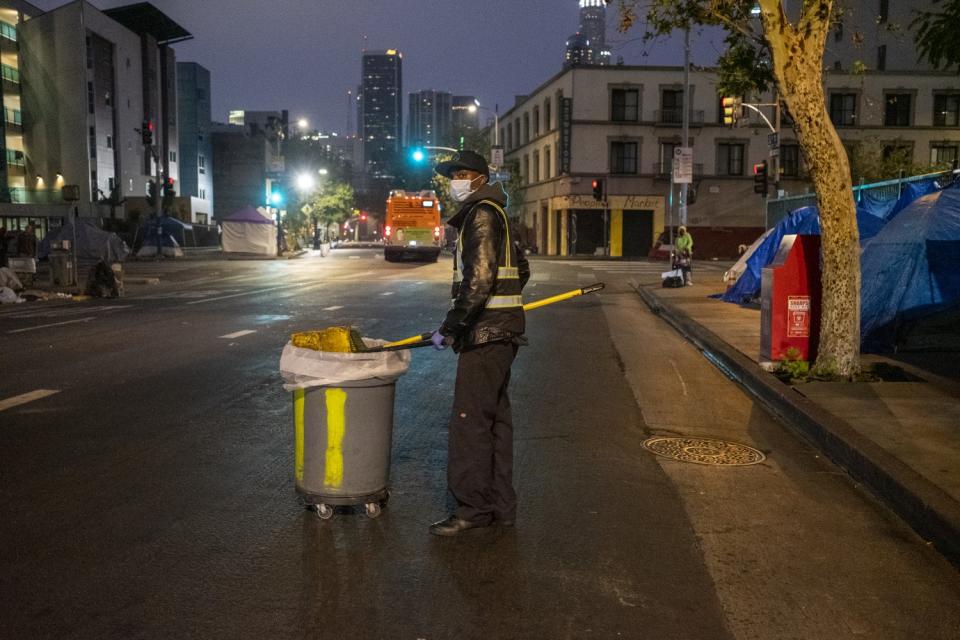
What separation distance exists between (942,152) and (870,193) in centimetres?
4926

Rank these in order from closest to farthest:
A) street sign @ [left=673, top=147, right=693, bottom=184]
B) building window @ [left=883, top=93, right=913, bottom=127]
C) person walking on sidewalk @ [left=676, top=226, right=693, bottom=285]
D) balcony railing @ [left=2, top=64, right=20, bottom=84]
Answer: person walking on sidewalk @ [left=676, top=226, right=693, bottom=285] → street sign @ [left=673, top=147, right=693, bottom=184] → balcony railing @ [left=2, top=64, right=20, bottom=84] → building window @ [left=883, top=93, right=913, bottom=127]

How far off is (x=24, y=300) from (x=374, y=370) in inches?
727

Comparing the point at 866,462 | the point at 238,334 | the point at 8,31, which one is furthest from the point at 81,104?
the point at 866,462

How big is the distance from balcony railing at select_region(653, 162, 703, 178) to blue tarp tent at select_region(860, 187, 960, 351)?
151 feet

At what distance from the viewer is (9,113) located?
5378 centimetres

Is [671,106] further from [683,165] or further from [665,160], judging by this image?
[683,165]

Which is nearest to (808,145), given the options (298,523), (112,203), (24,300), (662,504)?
(662,504)

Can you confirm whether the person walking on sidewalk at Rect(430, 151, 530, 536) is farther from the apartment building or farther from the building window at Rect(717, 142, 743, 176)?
the building window at Rect(717, 142, 743, 176)

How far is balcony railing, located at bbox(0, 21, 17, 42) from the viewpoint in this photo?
53281 mm

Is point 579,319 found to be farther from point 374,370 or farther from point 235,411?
point 374,370

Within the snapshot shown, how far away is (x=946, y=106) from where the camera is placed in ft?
186

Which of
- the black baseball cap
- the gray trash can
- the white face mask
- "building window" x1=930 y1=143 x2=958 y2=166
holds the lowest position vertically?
the gray trash can

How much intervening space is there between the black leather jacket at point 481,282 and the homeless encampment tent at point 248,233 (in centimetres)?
4853

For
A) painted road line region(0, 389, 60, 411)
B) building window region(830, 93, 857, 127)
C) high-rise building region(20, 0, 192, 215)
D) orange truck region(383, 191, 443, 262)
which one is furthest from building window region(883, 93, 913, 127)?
painted road line region(0, 389, 60, 411)
